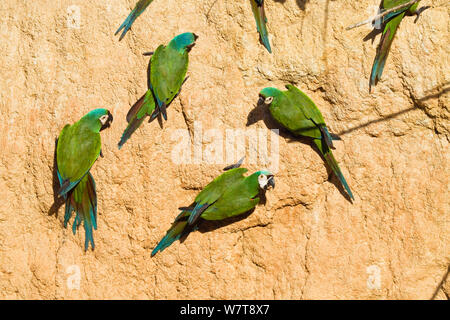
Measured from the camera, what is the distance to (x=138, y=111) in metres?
2.03

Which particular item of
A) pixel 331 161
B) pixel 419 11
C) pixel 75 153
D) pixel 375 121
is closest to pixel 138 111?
pixel 75 153

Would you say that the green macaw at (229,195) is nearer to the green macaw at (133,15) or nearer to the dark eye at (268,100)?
the dark eye at (268,100)

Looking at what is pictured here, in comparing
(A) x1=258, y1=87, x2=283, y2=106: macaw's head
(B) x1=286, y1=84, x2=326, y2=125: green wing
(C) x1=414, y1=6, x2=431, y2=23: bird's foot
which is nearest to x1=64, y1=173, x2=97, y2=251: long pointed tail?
(A) x1=258, y1=87, x2=283, y2=106: macaw's head

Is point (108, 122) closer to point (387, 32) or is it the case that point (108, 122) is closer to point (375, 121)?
point (375, 121)

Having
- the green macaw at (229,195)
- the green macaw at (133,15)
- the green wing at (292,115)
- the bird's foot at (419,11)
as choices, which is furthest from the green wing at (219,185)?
the bird's foot at (419,11)

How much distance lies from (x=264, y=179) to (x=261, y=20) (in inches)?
27.9

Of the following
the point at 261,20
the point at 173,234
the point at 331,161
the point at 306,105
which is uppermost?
the point at 261,20

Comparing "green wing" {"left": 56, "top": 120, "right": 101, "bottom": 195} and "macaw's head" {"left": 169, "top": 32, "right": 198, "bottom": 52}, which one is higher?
"macaw's head" {"left": 169, "top": 32, "right": 198, "bottom": 52}

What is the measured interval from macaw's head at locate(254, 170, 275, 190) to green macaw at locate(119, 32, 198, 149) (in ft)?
1.58

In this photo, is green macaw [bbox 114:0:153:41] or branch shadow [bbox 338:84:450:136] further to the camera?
green macaw [bbox 114:0:153:41]

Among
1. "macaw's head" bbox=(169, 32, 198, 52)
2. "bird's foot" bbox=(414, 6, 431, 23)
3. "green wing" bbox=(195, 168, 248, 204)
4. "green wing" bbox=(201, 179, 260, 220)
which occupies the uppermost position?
"bird's foot" bbox=(414, 6, 431, 23)

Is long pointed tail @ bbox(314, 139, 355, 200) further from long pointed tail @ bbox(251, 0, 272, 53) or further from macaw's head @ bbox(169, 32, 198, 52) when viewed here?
macaw's head @ bbox(169, 32, 198, 52)

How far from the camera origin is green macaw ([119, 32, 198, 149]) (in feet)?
6.55

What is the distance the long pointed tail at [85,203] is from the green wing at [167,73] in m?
0.48
